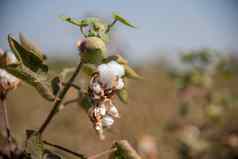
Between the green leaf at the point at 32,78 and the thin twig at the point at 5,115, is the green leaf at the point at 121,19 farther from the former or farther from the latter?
the thin twig at the point at 5,115

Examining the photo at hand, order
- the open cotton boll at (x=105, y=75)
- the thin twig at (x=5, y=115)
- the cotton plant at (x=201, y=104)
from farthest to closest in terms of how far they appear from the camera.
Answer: the cotton plant at (x=201, y=104)
the thin twig at (x=5, y=115)
the open cotton boll at (x=105, y=75)

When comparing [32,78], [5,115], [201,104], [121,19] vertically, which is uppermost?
[121,19]

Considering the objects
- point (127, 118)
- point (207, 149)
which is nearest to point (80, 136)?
point (127, 118)

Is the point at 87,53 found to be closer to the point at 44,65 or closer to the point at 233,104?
the point at 44,65

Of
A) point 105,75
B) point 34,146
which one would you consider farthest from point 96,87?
point 34,146

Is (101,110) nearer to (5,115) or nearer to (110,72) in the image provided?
(110,72)

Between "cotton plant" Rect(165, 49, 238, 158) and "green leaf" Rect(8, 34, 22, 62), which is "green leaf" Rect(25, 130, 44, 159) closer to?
"green leaf" Rect(8, 34, 22, 62)

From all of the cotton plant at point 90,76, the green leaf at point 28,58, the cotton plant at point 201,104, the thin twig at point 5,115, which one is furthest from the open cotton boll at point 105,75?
the cotton plant at point 201,104
